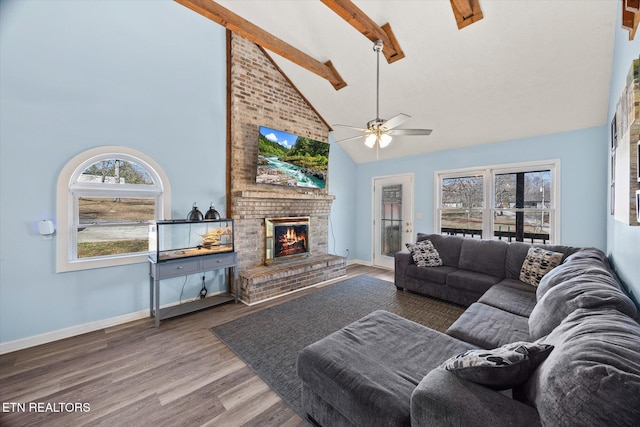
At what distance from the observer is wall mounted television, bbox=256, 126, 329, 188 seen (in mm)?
4207

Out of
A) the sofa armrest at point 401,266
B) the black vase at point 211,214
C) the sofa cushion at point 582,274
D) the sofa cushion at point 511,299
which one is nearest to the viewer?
the sofa cushion at point 582,274

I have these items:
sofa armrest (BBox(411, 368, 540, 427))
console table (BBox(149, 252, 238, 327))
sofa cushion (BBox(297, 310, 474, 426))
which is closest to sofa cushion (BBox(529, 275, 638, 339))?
sofa cushion (BBox(297, 310, 474, 426))

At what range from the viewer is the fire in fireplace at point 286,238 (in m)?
4.35

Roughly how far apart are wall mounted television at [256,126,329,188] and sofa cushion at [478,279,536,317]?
3277mm

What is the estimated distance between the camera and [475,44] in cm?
302

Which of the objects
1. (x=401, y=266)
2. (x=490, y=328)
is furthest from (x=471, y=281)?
(x=490, y=328)

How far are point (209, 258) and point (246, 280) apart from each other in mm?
614

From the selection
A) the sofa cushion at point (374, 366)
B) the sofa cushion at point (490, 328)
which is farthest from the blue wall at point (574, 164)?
the sofa cushion at point (374, 366)

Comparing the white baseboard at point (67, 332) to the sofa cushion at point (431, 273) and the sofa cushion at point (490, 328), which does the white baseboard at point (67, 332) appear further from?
the sofa cushion at point (431, 273)

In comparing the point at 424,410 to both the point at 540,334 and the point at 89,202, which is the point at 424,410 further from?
the point at 89,202

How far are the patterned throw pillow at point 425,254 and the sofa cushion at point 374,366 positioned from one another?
219 centimetres

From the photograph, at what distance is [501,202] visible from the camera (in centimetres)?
434

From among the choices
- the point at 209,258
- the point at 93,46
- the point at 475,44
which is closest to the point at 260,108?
the point at 93,46

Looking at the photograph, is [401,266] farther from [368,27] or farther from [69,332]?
[69,332]
